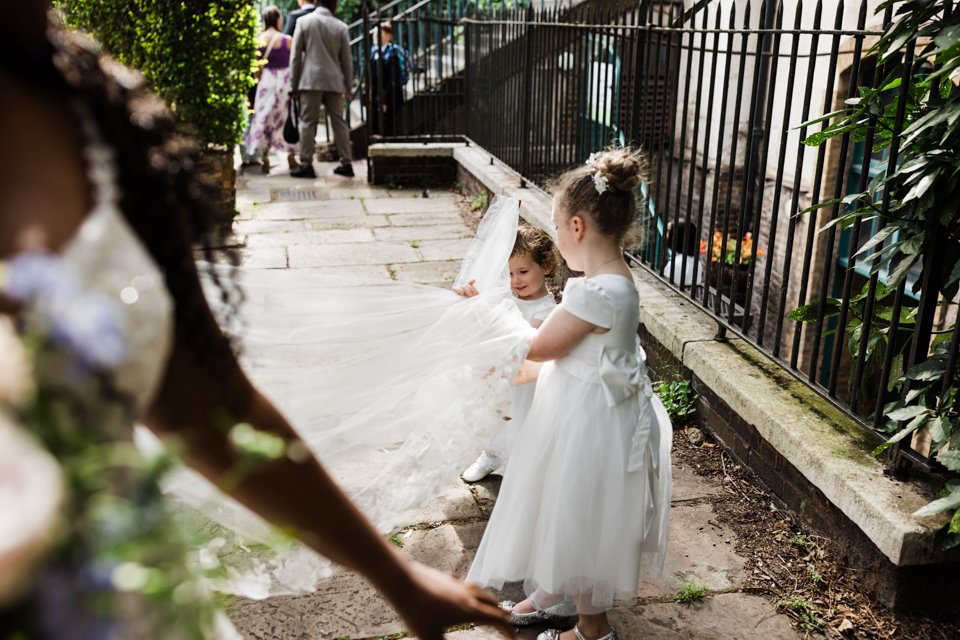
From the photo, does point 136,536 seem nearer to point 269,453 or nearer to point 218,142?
point 269,453

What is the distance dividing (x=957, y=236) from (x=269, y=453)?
2820 mm

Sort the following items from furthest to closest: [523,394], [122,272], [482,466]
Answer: [482,466], [523,394], [122,272]

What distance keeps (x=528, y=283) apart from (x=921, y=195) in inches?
59.8

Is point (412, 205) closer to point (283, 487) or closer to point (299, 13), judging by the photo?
point (299, 13)

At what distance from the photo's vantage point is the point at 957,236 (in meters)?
2.86

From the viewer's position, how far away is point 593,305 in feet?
8.89

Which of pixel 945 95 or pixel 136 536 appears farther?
pixel 945 95

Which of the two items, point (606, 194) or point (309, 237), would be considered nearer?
point (606, 194)

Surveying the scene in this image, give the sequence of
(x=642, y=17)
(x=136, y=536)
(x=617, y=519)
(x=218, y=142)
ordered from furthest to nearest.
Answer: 1. (x=218, y=142)
2. (x=642, y=17)
3. (x=617, y=519)
4. (x=136, y=536)

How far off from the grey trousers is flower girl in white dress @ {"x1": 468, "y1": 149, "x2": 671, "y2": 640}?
7764 millimetres

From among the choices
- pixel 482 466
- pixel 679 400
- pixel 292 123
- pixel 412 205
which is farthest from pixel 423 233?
pixel 482 466

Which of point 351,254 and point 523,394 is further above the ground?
point 523,394

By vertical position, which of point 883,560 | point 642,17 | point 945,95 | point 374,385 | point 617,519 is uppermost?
point 642,17

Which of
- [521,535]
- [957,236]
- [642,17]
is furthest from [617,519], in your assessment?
[642,17]
